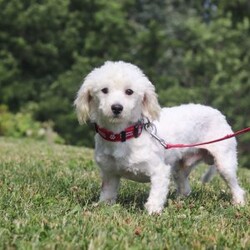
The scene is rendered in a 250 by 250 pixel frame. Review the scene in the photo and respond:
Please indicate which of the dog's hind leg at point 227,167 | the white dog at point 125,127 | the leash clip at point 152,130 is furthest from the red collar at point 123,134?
the dog's hind leg at point 227,167

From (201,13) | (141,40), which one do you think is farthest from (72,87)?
(201,13)

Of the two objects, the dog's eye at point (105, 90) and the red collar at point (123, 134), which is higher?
the dog's eye at point (105, 90)

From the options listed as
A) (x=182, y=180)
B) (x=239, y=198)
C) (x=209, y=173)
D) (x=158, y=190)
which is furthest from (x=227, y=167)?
(x=158, y=190)

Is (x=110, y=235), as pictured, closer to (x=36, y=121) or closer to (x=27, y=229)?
(x=27, y=229)

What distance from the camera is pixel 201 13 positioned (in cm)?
2728

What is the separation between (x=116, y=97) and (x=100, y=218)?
1.09 meters

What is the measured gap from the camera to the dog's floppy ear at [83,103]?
5383mm

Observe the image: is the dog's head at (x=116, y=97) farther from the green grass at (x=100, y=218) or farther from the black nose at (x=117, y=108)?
the green grass at (x=100, y=218)

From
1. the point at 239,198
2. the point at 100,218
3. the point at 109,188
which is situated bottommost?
the point at 239,198

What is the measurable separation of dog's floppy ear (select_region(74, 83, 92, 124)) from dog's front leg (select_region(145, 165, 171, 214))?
792mm

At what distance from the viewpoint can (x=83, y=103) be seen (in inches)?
213

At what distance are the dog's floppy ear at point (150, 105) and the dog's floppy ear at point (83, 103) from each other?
1.64 ft

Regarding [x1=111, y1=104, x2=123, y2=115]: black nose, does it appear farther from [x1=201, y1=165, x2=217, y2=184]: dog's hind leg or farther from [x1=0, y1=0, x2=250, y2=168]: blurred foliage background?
[x1=0, y1=0, x2=250, y2=168]: blurred foliage background

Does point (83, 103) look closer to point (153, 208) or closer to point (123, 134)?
point (123, 134)
